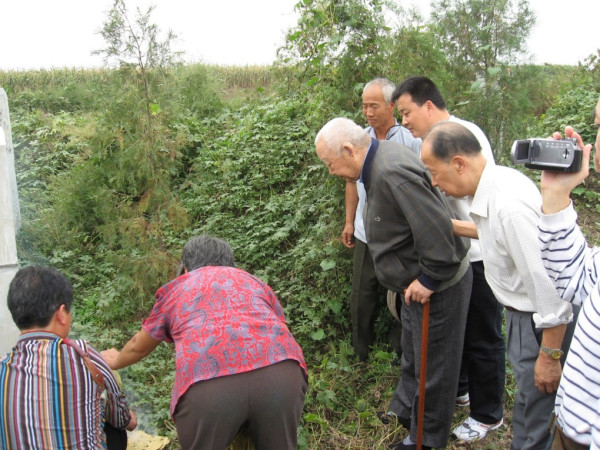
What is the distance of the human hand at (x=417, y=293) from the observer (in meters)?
2.93

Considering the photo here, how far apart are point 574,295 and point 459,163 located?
2.57ft

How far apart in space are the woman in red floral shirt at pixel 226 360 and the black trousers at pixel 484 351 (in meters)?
1.46

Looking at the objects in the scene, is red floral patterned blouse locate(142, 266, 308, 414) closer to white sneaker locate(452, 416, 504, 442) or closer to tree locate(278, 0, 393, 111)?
white sneaker locate(452, 416, 504, 442)

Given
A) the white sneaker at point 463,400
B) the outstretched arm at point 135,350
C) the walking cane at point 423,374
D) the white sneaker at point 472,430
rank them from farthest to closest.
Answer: the white sneaker at point 463,400
the white sneaker at point 472,430
the walking cane at point 423,374
the outstretched arm at point 135,350

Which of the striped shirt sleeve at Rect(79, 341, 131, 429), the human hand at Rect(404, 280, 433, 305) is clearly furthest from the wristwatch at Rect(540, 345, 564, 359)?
the striped shirt sleeve at Rect(79, 341, 131, 429)

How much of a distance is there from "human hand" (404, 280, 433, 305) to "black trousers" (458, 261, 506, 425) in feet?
1.86

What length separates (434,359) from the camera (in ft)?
10.1

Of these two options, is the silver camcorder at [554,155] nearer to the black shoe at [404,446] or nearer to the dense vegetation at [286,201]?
the black shoe at [404,446]

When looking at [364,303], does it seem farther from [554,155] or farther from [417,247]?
[554,155]

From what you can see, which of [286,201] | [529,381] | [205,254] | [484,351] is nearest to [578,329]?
[529,381]

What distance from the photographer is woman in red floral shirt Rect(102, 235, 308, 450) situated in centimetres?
219

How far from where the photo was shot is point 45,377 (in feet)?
7.19

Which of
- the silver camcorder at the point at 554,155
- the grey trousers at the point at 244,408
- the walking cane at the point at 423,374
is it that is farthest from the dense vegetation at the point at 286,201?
the silver camcorder at the point at 554,155

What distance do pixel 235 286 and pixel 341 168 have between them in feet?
3.52
